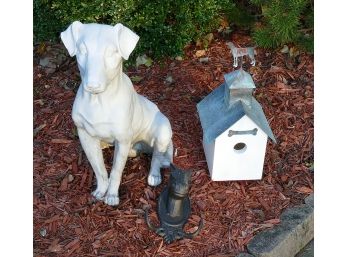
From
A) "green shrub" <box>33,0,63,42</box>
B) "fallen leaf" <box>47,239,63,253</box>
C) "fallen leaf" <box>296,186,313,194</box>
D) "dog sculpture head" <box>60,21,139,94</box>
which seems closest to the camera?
"dog sculpture head" <box>60,21,139,94</box>

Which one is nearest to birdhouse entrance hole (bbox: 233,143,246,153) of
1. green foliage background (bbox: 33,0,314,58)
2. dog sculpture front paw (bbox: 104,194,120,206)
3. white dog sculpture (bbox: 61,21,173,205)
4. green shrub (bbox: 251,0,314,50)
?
white dog sculpture (bbox: 61,21,173,205)

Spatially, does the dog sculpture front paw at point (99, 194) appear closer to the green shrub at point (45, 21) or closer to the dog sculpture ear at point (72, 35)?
the dog sculpture ear at point (72, 35)

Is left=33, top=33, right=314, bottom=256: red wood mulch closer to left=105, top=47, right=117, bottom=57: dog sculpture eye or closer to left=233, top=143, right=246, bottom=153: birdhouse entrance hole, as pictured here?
left=233, top=143, right=246, bottom=153: birdhouse entrance hole

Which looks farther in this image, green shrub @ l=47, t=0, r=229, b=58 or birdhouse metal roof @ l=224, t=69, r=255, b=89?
green shrub @ l=47, t=0, r=229, b=58

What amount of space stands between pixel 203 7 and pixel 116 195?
1.59m

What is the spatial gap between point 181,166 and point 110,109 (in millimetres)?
913

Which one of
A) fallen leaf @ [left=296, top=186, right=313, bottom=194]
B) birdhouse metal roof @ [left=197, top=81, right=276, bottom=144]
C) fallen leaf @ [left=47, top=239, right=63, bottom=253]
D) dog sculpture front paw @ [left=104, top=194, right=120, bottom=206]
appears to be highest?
birdhouse metal roof @ [left=197, top=81, right=276, bottom=144]

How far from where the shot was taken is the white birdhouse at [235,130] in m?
3.31

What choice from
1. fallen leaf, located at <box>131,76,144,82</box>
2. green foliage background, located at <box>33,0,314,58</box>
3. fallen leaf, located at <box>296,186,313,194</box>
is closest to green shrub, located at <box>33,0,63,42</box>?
green foliage background, located at <box>33,0,314,58</box>

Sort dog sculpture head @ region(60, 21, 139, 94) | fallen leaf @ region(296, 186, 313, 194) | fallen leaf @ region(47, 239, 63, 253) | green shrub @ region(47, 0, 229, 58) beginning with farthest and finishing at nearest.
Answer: green shrub @ region(47, 0, 229, 58)
fallen leaf @ region(296, 186, 313, 194)
fallen leaf @ region(47, 239, 63, 253)
dog sculpture head @ region(60, 21, 139, 94)

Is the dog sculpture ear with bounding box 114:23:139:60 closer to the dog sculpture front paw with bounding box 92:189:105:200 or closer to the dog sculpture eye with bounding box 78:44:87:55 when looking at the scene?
the dog sculpture eye with bounding box 78:44:87:55

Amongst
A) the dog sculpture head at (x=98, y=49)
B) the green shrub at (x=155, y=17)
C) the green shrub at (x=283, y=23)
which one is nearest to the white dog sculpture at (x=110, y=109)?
the dog sculpture head at (x=98, y=49)

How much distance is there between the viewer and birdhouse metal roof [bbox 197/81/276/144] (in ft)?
10.9

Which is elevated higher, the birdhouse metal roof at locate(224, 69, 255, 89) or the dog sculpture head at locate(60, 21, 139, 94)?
the dog sculpture head at locate(60, 21, 139, 94)
